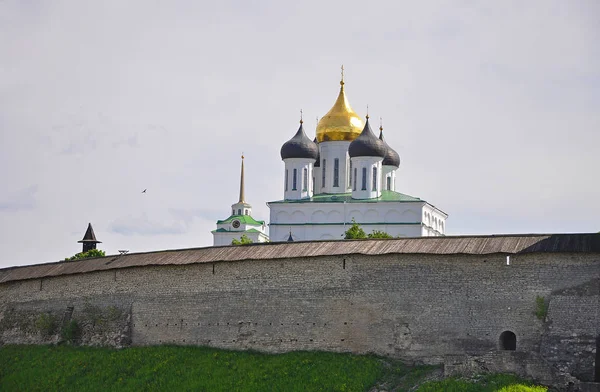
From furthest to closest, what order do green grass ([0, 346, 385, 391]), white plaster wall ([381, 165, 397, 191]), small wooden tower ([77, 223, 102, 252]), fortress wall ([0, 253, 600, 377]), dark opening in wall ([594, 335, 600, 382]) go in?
white plaster wall ([381, 165, 397, 191])
small wooden tower ([77, 223, 102, 252])
green grass ([0, 346, 385, 391])
fortress wall ([0, 253, 600, 377])
dark opening in wall ([594, 335, 600, 382])

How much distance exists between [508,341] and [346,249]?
4577mm

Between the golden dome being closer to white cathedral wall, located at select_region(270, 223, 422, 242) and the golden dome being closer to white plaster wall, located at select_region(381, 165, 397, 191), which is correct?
white plaster wall, located at select_region(381, 165, 397, 191)

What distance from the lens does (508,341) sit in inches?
1117

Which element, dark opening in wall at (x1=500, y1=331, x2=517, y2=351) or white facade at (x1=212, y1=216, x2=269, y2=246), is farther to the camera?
white facade at (x1=212, y1=216, x2=269, y2=246)

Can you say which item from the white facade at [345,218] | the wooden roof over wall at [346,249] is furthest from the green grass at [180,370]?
the white facade at [345,218]

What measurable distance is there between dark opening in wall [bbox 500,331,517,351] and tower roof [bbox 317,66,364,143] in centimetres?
3480

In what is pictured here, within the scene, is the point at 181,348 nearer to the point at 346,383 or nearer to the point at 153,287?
the point at 153,287

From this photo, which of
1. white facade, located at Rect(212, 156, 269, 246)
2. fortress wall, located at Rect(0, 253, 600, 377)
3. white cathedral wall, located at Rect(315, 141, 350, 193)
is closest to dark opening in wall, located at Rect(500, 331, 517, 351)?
fortress wall, located at Rect(0, 253, 600, 377)

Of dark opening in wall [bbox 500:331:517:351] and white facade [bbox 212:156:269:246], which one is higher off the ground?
white facade [bbox 212:156:269:246]

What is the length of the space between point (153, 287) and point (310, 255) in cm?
511

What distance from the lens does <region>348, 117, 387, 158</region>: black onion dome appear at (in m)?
59.8

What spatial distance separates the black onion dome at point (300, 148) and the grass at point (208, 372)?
89.1 ft

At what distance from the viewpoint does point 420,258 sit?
2959 cm

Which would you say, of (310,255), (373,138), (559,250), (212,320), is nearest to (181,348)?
(212,320)
